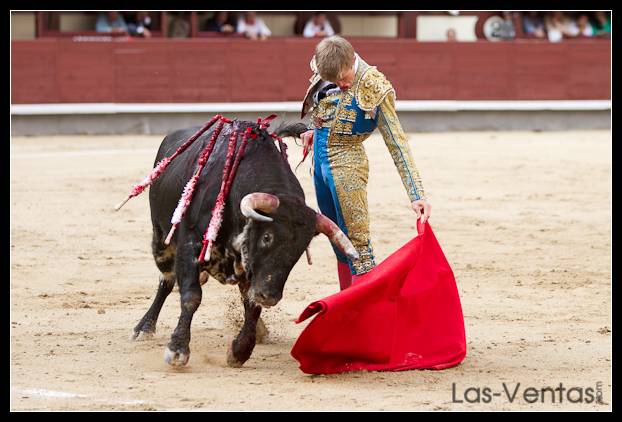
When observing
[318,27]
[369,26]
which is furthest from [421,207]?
[369,26]

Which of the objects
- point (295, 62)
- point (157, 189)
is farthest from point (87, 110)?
point (157, 189)

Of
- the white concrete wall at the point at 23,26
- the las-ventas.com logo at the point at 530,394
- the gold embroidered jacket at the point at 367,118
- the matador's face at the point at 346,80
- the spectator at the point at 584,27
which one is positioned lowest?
the las-ventas.com logo at the point at 530,394

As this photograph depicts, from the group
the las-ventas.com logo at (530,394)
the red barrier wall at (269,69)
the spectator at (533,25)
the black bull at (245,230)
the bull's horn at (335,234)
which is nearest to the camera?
the las-ventas.com logo at (530,394)

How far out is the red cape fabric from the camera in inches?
143

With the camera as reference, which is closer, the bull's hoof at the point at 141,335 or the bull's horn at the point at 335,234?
the bull's horn at the point at 335,234

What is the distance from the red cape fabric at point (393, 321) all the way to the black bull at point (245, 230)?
0.54ft

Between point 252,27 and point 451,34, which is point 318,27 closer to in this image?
point 252,27

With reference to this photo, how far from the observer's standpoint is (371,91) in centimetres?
372

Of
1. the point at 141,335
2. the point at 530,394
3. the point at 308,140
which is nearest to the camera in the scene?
the point at 530,394

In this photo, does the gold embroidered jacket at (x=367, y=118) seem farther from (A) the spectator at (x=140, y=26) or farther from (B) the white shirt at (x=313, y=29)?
(B) the white shirt at (x=313, y=29)

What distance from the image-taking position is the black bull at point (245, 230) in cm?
350

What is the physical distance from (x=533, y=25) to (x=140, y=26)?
457cm

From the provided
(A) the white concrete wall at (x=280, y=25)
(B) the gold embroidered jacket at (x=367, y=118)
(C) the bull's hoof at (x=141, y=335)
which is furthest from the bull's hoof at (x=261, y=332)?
(A) the white concrete wall at (x=280, y=25)

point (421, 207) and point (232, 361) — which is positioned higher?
point (421, 207)
